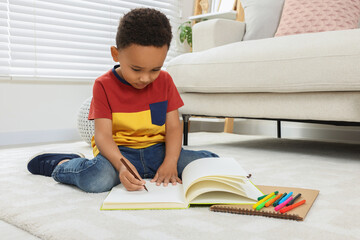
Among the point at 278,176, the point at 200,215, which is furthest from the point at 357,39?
the point at 200,215

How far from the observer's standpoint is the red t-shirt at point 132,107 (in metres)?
1.07

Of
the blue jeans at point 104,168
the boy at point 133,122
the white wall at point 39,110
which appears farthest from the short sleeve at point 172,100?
the white wall at point 39,110

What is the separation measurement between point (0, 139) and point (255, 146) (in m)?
1.41

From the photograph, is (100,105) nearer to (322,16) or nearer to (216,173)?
(216,173)

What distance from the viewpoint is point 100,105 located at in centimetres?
106

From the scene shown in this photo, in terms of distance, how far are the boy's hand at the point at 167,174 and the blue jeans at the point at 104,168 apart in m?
0.07

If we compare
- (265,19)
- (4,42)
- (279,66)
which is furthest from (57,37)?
(279,66)

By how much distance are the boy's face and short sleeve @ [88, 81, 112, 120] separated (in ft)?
0.35

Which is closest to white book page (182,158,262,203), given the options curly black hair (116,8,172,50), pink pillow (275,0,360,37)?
curly black hair (116,8,172,50)

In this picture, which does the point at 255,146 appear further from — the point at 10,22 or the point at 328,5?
the point at 10,22

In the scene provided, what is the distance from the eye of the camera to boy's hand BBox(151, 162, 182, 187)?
1.01 meters

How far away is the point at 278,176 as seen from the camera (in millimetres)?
1190

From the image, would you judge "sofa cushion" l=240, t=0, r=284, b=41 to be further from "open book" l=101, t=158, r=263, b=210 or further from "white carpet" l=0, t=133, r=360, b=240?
"open book" l=101, t=158, r=263, b=210

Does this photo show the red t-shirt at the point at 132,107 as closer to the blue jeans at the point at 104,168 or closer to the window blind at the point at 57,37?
the blue jeans at the point at 104,168
